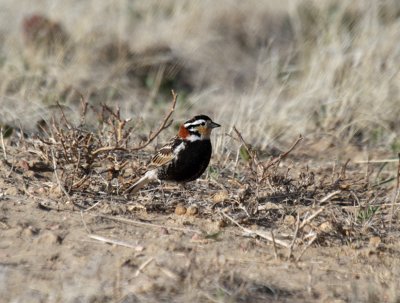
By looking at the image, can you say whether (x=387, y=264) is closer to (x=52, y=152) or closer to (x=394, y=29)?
(x=52, y=152)

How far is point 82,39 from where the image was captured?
37.2ft

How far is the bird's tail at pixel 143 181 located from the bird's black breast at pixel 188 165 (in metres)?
0.06

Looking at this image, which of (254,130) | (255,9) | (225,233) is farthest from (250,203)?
(255,9)

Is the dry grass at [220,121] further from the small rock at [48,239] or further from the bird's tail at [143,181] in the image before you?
the small rock at [48,239]

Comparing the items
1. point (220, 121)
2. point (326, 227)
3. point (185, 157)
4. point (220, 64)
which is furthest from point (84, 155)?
point (220, 64)

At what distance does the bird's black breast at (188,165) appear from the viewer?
21.4 feet

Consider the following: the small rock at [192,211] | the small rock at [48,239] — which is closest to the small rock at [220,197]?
the small rock at [192,211]

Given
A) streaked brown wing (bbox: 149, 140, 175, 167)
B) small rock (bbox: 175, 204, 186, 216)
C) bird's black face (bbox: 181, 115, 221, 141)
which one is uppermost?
bird's black face (bbox: 181, 115, 221, 141)

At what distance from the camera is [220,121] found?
9.02m

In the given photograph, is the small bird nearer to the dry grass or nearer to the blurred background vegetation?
the dry grass

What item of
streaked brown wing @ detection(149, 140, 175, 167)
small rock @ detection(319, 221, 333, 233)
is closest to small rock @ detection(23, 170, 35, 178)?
streaked brown wing @ detection(149, 140, 175, 167)

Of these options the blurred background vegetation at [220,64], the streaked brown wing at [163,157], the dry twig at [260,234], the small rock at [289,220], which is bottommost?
the blurred background vegetation at [220,64]

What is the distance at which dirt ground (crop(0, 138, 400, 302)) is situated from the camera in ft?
15.7

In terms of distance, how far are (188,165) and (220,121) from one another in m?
2.53
